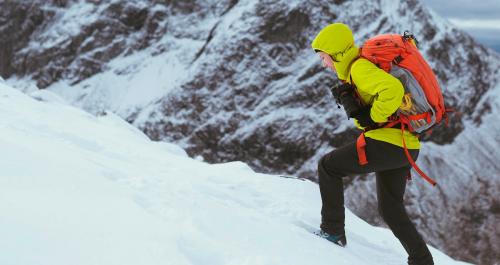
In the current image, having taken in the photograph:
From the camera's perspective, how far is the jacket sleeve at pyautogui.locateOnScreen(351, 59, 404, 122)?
4621mm

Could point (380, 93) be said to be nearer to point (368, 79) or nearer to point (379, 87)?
point (379, 87)

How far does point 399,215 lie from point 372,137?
0.84 metres

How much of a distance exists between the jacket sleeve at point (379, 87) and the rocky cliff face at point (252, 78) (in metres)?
39.1

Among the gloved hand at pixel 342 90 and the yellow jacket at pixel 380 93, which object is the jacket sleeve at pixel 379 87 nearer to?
the yellow jacket at pixel 380 93

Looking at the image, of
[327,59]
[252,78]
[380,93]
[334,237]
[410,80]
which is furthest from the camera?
[252,78]

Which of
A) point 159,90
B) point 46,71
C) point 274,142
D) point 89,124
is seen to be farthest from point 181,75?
point 89,124

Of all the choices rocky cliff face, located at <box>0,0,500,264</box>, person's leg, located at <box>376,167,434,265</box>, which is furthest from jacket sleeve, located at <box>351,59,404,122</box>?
rocky cliff face, located at <box>0,0,500,264</box>

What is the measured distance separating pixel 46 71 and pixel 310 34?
93.5 ft

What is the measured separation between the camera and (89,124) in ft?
32.8

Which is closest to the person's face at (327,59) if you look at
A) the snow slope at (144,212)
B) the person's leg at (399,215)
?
the person's leg at (399,215)

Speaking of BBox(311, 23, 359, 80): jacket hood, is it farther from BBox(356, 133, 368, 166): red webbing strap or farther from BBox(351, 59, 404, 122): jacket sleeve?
BBox(356, 133, 368, 166): red webbing strap

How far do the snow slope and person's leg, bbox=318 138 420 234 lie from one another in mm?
317

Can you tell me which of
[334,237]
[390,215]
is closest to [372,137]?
[390,215]

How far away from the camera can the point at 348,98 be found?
504cm
